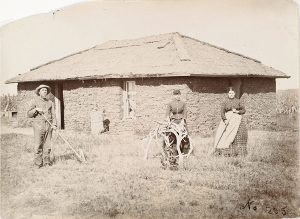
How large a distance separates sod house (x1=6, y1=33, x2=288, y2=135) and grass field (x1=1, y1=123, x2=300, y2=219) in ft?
0.69

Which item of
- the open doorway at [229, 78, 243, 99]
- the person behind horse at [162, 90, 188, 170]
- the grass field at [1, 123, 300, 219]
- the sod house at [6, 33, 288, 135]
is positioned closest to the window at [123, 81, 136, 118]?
the sod house at [6, 33, 288, 135]

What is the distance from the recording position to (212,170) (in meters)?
5.30

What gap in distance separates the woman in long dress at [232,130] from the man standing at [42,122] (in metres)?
1.76

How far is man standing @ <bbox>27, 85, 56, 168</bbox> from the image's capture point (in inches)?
211

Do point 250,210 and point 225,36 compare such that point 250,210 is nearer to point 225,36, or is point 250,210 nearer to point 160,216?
point 160,216

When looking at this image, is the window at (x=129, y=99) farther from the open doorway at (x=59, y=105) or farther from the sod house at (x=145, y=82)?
the open doorway at (x=59, y=105)

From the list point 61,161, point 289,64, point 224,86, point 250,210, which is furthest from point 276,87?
point 61,161

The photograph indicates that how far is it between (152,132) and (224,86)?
0.90m

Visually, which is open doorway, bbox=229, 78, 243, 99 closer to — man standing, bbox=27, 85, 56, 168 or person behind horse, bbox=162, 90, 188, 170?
person behind horse, bbox=162, 90, 188, 170

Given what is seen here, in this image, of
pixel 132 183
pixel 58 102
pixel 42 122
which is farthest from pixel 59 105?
pixel 132 183

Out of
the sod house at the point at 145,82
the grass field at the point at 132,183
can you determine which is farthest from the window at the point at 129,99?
the grass field at the point at 132,183

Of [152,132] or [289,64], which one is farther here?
[289,64]

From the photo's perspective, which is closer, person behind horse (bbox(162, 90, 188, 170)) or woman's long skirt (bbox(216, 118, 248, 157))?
person behind horse (bbox(162, 90, 188, 170))

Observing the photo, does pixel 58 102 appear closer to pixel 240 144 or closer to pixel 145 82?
pixel 145 82
